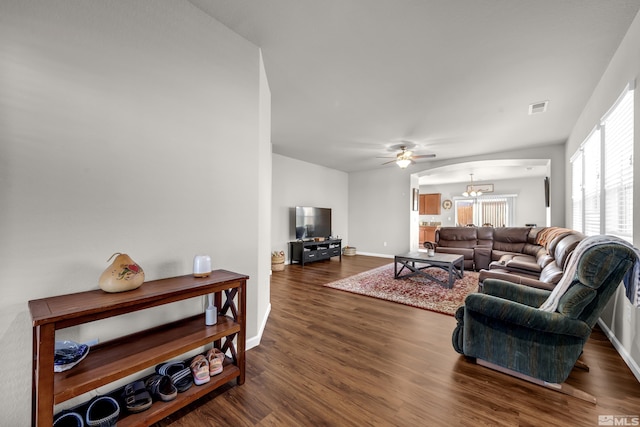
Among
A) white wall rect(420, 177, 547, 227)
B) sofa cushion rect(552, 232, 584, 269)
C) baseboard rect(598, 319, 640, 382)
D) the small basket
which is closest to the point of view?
baseboard rect(598, 319, 640, 382)

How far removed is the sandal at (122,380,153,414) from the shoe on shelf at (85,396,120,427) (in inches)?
2.0

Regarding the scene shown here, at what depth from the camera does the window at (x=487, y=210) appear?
31.8ft

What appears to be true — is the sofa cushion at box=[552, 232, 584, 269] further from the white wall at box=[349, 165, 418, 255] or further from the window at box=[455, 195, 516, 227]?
the window at box=[455, 195, 516, 227]

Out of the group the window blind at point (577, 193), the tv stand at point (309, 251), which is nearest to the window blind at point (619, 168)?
the window blind at point (577, 193)

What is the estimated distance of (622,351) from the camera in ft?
6.90

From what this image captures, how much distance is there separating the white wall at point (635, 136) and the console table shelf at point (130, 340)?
9.55ft

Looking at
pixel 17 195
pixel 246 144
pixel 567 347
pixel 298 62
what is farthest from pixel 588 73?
pixel 17 195

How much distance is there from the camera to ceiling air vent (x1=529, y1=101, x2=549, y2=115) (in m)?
3.33

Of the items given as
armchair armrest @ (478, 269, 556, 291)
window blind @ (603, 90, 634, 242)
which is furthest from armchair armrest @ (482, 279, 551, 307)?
window blind @ (603, 90, 634, 242)

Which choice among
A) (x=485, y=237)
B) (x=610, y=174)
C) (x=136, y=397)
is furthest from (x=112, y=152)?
(x=485, y=237)

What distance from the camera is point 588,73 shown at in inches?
104

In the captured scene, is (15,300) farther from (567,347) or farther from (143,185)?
(567,347)

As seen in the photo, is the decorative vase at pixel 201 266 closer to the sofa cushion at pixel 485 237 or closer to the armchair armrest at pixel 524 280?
the armchair armrest at pixel 524 280

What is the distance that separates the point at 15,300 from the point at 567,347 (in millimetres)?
3127
